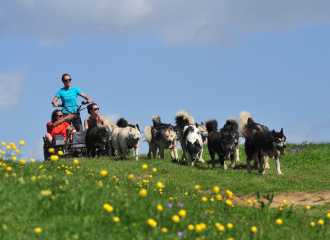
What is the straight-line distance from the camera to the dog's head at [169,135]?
17.1m

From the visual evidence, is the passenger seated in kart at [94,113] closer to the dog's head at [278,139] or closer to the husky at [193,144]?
the husky at [193,144]

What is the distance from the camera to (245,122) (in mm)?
16391

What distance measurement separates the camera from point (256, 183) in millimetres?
12203

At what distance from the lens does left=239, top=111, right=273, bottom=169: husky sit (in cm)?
1476

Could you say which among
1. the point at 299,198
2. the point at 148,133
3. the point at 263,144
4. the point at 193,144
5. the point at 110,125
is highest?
the point at 110,125

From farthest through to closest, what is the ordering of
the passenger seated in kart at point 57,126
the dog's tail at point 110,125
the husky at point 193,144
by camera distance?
the dog's tail at point 110,125 < the passenger seated in kart at point 57,126 < the husky at point 193,144

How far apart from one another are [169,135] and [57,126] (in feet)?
16.8

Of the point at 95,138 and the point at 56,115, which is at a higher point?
the point at 56,115

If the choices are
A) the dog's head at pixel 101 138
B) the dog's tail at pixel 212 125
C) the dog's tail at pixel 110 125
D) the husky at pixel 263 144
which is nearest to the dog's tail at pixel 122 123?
the dog's tail at pixel 110 125

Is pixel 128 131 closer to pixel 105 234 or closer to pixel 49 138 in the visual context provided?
pixel 49 138

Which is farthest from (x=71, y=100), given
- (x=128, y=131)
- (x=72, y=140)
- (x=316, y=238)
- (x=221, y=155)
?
(x=316, y=238)

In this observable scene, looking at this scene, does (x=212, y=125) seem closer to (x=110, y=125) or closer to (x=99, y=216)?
(x=110, y=125)

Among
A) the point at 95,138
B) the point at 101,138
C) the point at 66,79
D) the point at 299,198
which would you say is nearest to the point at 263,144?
the point at 299,198

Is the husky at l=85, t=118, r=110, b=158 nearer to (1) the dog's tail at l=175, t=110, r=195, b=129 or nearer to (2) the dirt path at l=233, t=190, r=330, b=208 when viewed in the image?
(1) the dog's tail at l=175, t=110, r=195, b=129
